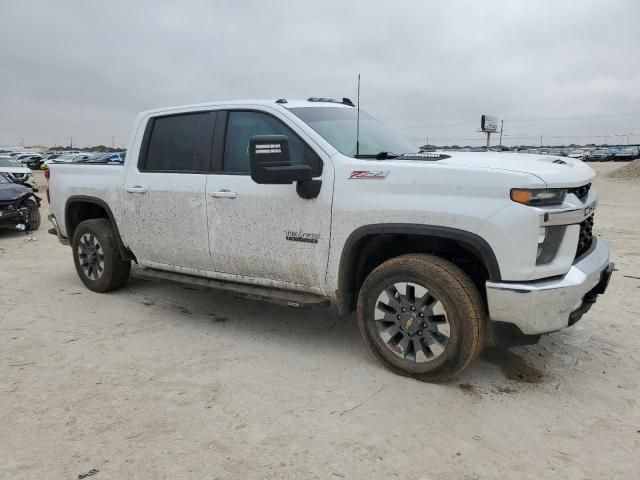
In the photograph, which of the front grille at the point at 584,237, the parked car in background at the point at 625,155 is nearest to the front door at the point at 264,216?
the front grille at the point at 584,237

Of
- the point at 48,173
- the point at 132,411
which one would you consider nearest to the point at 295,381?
the point at 132,411

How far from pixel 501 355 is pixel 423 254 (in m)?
1.13

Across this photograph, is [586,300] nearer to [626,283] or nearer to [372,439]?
[372,439]

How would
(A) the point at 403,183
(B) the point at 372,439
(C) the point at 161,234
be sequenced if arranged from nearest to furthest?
(B) the point at 372,439 < (A) the point at 403,183 < (C) the point at 161,234

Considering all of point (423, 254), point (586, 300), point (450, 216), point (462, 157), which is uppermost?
point (462, 157)

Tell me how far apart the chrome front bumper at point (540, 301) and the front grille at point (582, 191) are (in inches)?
18.5

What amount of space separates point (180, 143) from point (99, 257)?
5.78 ft

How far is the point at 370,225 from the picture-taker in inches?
138

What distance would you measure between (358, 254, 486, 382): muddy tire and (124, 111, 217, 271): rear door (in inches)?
64.0

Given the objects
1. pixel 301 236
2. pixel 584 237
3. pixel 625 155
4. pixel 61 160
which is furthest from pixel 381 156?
pixel 625 155

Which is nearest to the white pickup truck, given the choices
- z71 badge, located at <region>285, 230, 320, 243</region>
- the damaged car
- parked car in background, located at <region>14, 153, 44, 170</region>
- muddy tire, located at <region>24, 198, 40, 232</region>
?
z71 badge, located at <region>285, 230, 320, 243</region>

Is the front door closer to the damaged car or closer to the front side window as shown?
the front side window

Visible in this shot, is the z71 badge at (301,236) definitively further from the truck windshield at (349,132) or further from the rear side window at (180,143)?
the rear side window at (180,143)

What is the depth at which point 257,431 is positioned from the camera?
2939mm
